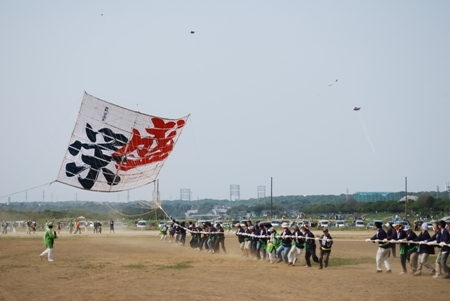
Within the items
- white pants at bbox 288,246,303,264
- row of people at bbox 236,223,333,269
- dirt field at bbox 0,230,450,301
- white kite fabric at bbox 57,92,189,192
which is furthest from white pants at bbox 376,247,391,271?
white kite fabric at bbox 57,92,189,192

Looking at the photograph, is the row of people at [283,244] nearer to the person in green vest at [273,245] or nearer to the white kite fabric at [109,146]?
the person in green vest at [273,245]

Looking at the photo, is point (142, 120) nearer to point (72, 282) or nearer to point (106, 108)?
point (106, 108)

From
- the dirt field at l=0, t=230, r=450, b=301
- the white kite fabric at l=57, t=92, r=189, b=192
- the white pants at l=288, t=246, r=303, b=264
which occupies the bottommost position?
the dirt field at l=0, t=230, r=450, b=301

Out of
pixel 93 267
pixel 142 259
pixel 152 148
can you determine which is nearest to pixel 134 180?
pixel 152 148

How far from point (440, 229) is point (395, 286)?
3563 mm

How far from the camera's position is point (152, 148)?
116ft

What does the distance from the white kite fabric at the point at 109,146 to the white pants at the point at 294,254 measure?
13.0 metres

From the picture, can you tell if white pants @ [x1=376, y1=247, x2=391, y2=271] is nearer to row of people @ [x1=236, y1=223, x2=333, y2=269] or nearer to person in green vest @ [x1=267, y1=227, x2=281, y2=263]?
row of people @ [x1=236, y1=223, x2=333, y2=269]

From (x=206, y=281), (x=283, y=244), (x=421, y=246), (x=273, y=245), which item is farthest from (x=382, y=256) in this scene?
(x=206, y=281)

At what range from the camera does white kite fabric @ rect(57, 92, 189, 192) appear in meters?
33.0

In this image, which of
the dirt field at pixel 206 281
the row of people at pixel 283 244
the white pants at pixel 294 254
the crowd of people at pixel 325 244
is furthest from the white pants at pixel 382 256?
the white pants at pixel 294 254

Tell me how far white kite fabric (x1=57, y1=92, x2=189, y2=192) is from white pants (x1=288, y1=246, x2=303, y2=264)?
12954 millimetres

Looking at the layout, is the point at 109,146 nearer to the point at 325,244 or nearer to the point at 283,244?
the point at 283,244

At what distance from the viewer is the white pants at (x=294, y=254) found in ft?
80.7
